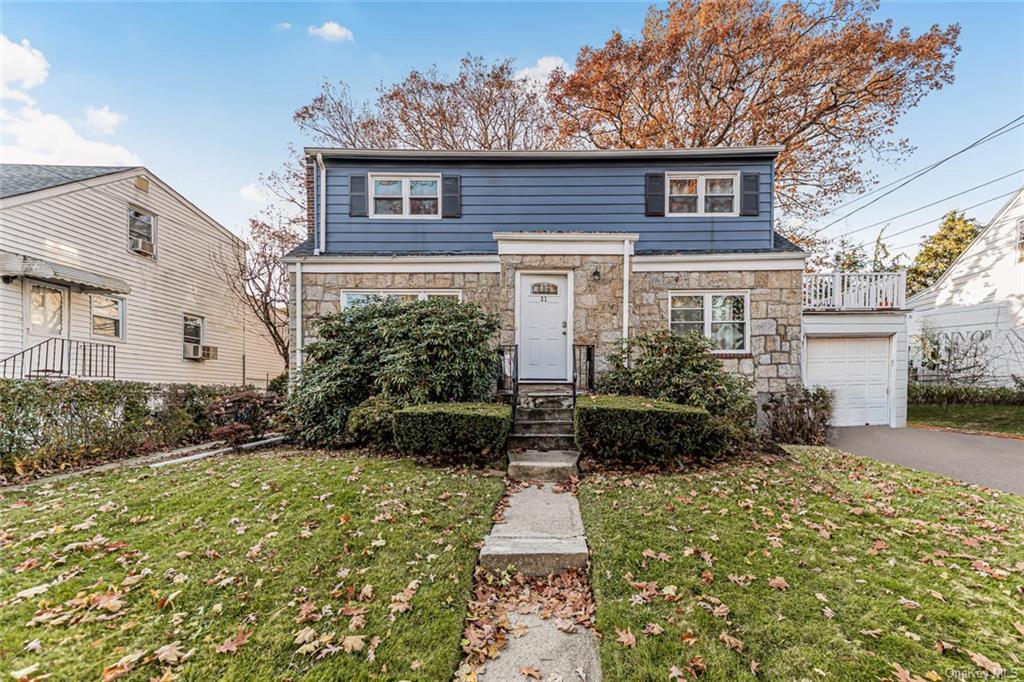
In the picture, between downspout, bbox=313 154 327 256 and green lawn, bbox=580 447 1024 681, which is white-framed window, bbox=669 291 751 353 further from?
downspout, bbox=313 154 327 256

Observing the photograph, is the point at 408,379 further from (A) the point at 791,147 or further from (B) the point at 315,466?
(A) the point at 791,147

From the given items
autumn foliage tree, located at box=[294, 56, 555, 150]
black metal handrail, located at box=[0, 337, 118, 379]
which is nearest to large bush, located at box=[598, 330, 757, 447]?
black metal handrail, located at box=[0, 337, 118, 379]

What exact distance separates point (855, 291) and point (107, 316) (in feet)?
54.1

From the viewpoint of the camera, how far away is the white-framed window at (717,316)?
342 inches

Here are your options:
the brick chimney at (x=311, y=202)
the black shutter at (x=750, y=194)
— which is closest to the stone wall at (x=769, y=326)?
the black shutter at (x=750, y=194)

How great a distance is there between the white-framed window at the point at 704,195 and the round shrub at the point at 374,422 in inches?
280

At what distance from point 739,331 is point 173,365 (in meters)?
13.7

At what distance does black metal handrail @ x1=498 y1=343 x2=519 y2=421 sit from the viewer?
771cm

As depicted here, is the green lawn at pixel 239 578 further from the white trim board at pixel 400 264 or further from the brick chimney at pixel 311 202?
the brick chimney at pixel 311 202

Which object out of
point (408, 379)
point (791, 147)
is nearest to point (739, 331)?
point (408, 379)

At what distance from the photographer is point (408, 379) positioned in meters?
6.59

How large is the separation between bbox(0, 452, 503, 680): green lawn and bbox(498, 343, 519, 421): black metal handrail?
3173 millimetres

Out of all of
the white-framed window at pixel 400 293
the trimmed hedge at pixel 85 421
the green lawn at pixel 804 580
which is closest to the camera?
the green lawn at pixel 804 580

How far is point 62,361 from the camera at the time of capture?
9.10 m
